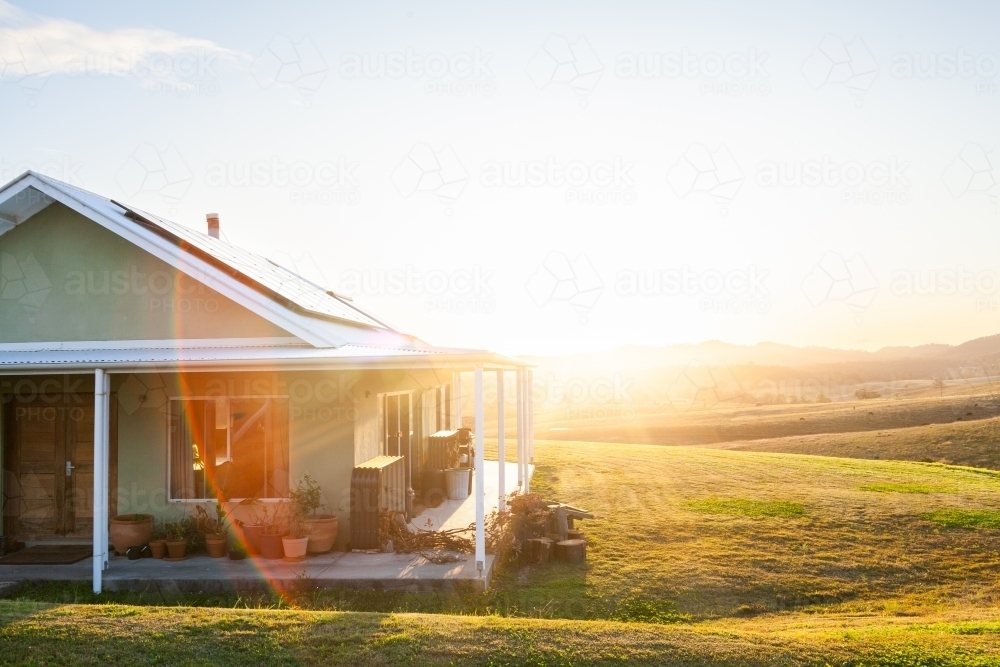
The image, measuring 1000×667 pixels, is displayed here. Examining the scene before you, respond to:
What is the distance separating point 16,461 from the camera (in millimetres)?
11641

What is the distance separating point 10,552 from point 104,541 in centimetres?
270

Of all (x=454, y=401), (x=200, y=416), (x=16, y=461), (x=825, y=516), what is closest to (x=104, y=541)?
(x=200, y=416)

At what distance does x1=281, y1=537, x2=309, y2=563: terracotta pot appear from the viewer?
33.9ft

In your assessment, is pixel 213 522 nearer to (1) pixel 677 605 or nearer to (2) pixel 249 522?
(2) pixel 249 522

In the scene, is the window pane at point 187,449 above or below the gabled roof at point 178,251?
below

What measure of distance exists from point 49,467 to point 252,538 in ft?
11.8

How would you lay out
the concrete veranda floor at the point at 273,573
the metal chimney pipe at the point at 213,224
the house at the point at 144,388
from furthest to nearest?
the metal chimney pipe at the point at 213,224, the house at the point at 144,388, the concrete veranda floor at the point at 273,573

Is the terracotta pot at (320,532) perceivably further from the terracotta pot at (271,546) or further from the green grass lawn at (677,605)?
the green grass lawn at (677,605)

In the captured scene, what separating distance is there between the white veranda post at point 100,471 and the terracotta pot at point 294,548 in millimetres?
2166

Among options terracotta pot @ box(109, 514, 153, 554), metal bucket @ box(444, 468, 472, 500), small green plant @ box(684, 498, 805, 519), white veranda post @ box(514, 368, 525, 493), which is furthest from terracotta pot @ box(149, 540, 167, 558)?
small green plant @ box(684, 498, 805, 519)

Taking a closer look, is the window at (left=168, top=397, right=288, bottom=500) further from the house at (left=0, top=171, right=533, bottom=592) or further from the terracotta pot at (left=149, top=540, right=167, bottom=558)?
the terracotta pot at (left=149, top=540, right=167, bottom=558)

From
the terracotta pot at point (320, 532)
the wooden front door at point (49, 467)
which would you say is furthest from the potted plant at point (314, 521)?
the wooden front door at point (49, 467)

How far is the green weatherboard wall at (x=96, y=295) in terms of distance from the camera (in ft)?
37.8

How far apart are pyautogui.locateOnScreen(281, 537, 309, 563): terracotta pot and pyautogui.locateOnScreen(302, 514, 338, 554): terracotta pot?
0.67 ft
